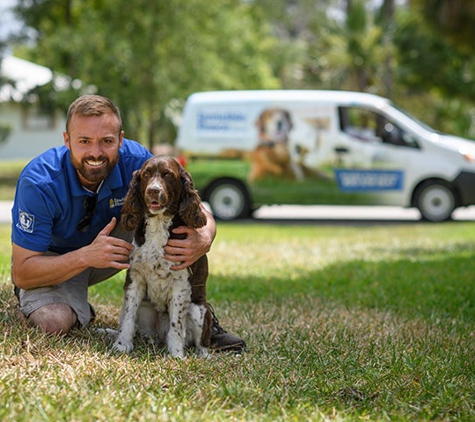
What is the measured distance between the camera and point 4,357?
14.6 ft

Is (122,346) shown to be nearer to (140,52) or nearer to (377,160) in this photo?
(377,160)

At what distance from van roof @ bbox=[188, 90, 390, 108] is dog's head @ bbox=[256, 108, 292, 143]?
0.86 ft

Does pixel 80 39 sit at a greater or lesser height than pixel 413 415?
greater

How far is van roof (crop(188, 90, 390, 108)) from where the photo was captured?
1511 cm

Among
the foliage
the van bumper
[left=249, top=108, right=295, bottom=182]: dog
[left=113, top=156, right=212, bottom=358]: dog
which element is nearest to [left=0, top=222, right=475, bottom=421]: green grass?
[left=113, top=156, right=212, bottom=358]: dog

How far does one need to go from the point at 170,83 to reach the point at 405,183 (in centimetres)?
1095

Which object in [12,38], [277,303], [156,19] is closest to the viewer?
[277,303]

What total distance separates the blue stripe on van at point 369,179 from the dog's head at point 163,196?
421 inches

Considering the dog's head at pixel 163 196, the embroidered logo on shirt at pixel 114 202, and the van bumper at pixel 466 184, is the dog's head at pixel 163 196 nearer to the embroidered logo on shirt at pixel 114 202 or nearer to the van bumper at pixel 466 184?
the embroidered logo on shirt at pixel 114 202

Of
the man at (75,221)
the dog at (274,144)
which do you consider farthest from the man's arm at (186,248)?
the dog at (274,144)

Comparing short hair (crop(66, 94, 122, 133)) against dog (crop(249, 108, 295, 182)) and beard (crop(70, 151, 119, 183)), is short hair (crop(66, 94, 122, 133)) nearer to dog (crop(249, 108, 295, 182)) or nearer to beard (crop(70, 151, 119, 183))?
beard (crop(70, 151, 119, 183))

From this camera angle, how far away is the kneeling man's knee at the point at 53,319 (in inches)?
199

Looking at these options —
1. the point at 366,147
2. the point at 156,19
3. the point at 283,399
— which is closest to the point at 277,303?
the point at 283,399

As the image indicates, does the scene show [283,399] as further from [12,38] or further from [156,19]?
[12,38]
